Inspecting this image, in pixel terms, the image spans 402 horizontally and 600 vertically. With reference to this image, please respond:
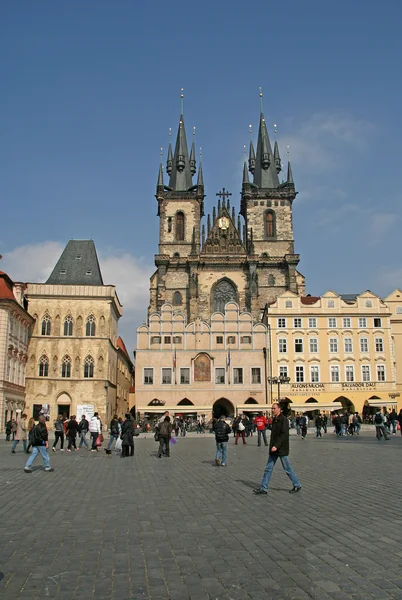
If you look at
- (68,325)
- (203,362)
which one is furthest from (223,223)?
(68,325)

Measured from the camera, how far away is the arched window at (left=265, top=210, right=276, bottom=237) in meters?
74.4

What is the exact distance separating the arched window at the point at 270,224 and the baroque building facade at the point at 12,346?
34257 millimetres

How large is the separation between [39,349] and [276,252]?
109 ft

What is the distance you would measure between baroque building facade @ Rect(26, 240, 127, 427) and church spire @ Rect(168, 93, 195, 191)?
29.2m

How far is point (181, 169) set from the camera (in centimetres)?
8012

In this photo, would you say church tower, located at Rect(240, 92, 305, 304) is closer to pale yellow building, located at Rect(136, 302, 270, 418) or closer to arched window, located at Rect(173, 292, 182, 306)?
arched window, located at Rect(173, 292, 182, 306)

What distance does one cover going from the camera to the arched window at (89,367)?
170 feet

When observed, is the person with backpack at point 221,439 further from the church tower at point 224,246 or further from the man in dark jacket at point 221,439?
the church tower at point 224,246

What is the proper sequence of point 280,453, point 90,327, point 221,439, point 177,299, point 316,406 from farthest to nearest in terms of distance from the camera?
point 177,299
point 90,327
point 316,406
point 221,439
point 280,453

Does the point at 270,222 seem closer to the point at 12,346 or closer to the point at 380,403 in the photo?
the point at 380,403

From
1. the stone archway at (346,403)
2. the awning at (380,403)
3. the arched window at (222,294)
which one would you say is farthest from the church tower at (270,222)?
the awning at (380,403)

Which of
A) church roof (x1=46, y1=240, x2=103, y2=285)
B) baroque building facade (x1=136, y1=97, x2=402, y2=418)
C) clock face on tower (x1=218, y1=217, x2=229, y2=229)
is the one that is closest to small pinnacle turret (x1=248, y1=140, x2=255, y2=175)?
clock face on tower (x1=218, y1=217, x2=229, y2=229)

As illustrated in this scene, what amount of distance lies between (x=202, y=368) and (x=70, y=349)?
12211 millimetres

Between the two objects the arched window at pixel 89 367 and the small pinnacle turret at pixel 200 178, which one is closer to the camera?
the arched window at pixel 89 367
